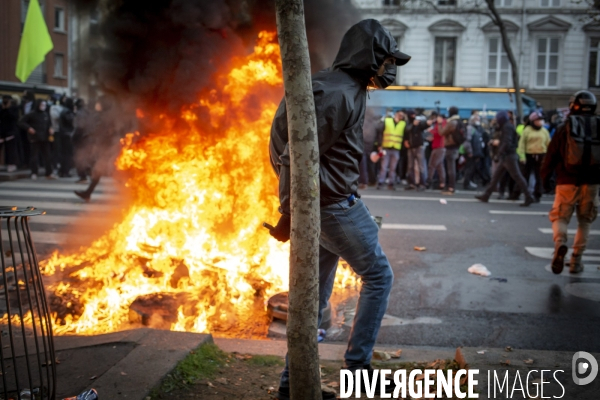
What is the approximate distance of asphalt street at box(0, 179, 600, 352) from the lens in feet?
16.4

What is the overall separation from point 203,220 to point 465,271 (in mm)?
2925

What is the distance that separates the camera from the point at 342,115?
3.19 m

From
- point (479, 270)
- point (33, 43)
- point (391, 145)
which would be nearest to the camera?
point (479, 270)

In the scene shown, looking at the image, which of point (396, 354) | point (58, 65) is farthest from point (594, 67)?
point (396, 354)

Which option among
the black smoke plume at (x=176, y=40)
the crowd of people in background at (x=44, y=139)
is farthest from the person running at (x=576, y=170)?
the crowd of people in background at (x=44, y=139)

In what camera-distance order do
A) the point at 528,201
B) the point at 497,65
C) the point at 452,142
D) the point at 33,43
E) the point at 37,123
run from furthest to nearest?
the point at 497,65, the point at 37,123, the point at 452,142, the point at 528,201, the point at 33,43

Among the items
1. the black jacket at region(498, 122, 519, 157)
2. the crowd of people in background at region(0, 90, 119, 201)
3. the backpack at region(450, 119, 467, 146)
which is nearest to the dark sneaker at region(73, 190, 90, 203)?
the crowd of people in background at region(0, 90, 119, 201)

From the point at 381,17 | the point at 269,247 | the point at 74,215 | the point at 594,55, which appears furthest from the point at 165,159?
the point at 594,55

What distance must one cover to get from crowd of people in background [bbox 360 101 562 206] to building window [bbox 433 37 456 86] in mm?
15891

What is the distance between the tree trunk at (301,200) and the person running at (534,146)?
11.3m

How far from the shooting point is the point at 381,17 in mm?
31672

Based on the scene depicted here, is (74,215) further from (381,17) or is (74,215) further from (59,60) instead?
(59,60)

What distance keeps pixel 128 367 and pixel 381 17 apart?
30.3 meters

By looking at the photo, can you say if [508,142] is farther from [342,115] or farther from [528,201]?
[342,115]
